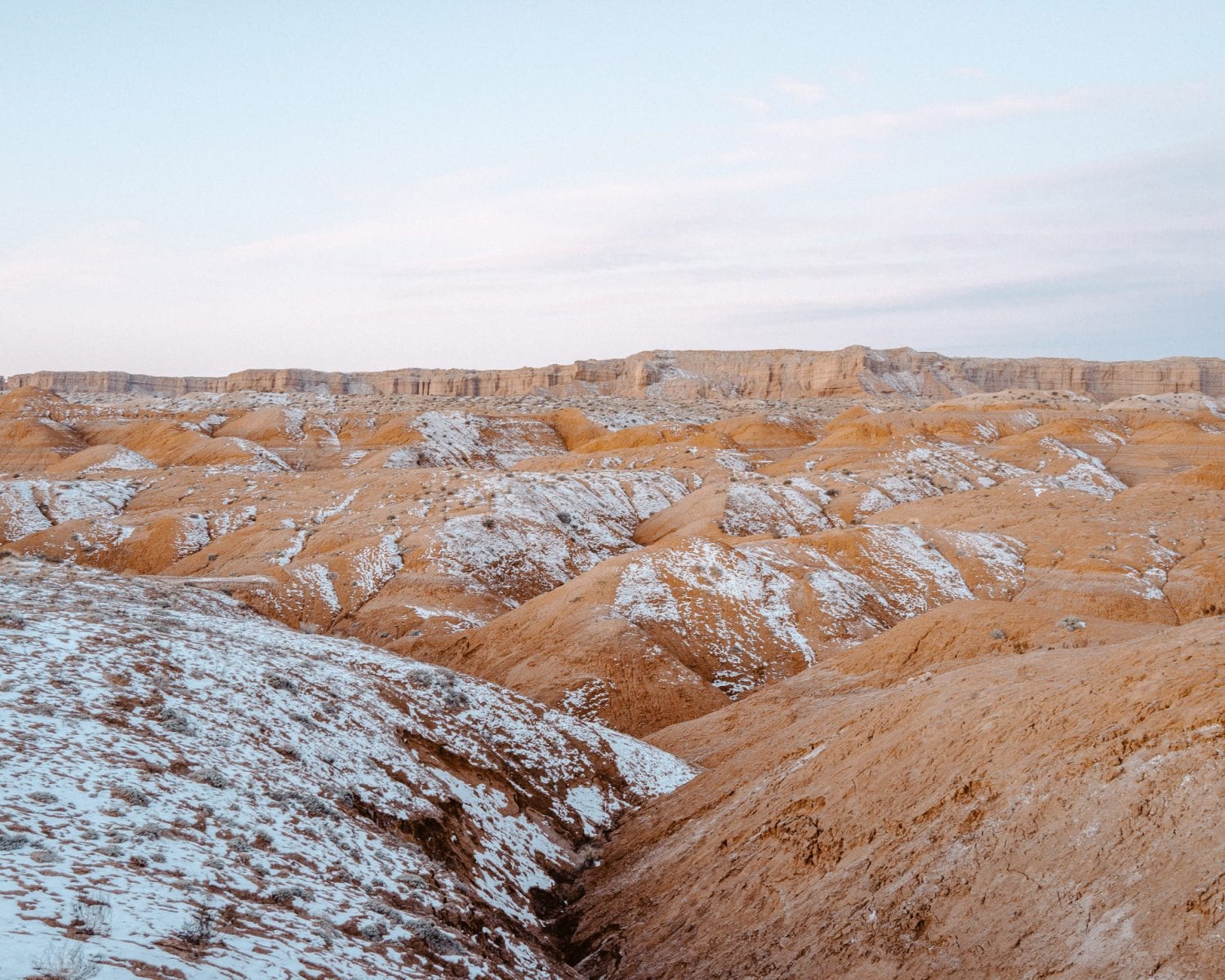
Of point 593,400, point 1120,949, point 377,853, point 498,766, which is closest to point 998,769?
point 1120,949

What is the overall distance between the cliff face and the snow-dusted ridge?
116658 mm

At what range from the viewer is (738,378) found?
138m

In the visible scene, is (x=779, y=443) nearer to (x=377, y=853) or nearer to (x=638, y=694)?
(x=638, y=694)

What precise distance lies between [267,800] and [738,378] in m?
133

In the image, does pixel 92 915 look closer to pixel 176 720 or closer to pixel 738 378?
pixel 176 720

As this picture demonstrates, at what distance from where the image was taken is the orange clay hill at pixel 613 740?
693cm

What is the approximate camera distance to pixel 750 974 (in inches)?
331

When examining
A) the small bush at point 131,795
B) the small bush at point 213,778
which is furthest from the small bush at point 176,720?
the small bush at point 131,795

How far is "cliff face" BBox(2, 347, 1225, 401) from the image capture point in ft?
434

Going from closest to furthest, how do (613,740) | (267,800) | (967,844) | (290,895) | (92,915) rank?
(92,915) < (290,895) < (967,844) < (267,800) < (613,740)

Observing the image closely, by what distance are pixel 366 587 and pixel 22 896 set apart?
26875 mm

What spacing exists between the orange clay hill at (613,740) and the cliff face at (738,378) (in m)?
93.1

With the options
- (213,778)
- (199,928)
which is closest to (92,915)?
(199,928)

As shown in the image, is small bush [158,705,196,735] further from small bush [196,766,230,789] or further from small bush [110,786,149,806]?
small bush [110,786,149,806]
